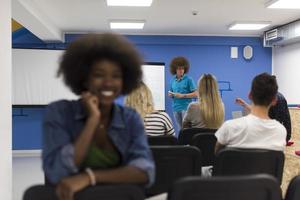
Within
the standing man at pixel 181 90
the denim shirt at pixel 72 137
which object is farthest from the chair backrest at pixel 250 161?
the standing man at pixel 181 90

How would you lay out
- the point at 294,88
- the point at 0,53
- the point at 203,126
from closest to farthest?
the point at 0,53 → the point at 203,126 → the point at 294,88

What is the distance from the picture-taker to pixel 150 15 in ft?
18.1

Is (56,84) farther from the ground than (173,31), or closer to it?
closer to it

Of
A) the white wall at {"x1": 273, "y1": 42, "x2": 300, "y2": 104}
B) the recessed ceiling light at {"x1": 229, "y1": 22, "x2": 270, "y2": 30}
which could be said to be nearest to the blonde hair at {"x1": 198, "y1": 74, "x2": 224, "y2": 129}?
the recessed ceiling light at {"x1": 229, "y1": 22, "x2": 270, "y2": 30}

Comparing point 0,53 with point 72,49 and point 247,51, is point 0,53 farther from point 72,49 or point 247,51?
point 247,51

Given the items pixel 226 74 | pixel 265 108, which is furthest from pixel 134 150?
pixel 226 74

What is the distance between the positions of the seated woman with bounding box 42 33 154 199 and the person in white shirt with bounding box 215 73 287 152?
3.20 ft

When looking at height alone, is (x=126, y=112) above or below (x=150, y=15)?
below

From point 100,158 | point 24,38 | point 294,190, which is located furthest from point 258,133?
point 24,38

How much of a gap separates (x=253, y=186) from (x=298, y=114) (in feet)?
11.9

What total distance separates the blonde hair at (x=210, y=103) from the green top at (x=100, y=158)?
2109 mm

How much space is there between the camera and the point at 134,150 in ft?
4.16

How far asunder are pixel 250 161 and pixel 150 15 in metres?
3.97

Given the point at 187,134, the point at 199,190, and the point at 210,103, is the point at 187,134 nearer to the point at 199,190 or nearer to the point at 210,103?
the point at 210,103
